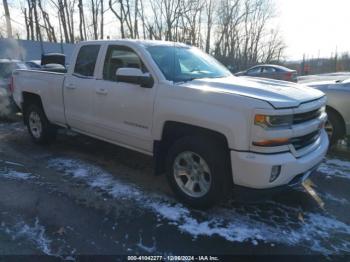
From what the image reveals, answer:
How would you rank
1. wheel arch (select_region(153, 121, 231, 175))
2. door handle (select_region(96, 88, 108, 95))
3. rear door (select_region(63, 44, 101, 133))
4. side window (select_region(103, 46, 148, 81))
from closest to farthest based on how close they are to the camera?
wheel arch (select_region(153, 121, 231, 175)) < side window (select_region(103, 46, 148, 81)) < door handle (select_region(96, 88, 108, 95)) < rear door (select_region(63, 44, 101, 133))

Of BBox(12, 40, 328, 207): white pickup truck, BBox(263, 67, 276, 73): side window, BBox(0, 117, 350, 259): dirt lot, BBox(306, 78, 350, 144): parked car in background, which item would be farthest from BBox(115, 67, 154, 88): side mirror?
BBox(263, 67, 276, 73): side window

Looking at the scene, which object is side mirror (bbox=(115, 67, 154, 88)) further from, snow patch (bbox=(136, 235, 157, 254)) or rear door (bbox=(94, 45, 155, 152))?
snow patch (bbox=(136, 235, 157, 254))

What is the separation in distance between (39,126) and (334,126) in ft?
18.6

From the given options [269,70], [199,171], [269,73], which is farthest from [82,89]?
[269,70]

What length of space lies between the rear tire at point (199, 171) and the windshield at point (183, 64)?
3.04 ft

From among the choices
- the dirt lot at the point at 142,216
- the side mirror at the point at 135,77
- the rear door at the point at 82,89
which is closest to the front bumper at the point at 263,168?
the dirt lot at the point at 142,216

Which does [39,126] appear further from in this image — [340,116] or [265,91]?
[340,116]

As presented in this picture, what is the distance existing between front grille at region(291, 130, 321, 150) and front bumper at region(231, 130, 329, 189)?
0.48ft

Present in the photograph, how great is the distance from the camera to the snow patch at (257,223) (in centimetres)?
315

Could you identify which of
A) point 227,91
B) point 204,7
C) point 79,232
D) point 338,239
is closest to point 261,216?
point 338,239

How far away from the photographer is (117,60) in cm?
461

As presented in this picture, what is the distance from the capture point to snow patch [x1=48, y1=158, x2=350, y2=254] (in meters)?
3.15

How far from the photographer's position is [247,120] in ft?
10.0

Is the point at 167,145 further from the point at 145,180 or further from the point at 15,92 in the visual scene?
the point at 15,92
